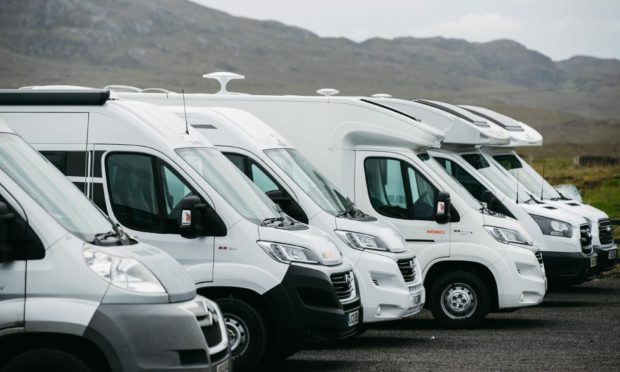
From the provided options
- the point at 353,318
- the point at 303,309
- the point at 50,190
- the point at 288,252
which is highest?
the point at 50,190

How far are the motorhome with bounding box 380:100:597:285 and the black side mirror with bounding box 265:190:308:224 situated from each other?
154 inches

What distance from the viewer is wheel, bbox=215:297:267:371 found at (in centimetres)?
1088

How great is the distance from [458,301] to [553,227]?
320 centimetres

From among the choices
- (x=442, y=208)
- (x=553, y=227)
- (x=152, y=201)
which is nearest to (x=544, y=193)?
(x=553, y=227)

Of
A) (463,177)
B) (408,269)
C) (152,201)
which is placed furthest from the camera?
(463,177)

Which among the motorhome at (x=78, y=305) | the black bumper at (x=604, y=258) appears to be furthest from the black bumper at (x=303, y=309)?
the black bumper at (x=604, y=258)

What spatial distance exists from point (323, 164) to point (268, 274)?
452cm

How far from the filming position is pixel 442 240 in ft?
50.1

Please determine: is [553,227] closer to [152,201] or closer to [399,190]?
[399,190]

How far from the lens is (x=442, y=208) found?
48.9 feet

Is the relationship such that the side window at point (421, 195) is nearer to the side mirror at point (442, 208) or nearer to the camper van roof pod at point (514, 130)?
the side mirror at point (442, 208)

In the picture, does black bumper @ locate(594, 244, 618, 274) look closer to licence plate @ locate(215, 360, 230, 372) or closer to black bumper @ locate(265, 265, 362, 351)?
black bumper @ locate(265, 265, 362, 351)

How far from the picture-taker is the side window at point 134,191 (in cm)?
1112

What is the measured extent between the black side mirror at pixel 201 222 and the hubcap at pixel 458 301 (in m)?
5.09
